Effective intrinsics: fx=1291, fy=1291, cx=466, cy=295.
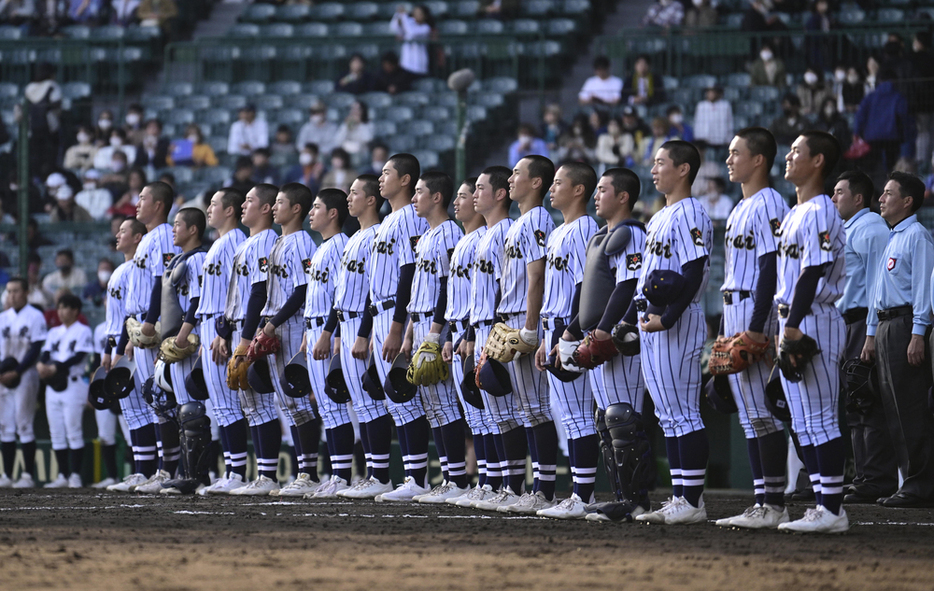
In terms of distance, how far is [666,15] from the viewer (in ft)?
58.3

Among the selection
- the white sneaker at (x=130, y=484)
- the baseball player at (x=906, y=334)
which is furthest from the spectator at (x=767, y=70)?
the white sneaker at (x=130, y=484)

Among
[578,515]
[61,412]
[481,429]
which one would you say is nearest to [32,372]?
[61,412]

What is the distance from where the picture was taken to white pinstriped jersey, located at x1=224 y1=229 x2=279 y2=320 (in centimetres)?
969

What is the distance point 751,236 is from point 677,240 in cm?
40

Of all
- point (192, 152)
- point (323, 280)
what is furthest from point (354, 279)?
point (192, 152)

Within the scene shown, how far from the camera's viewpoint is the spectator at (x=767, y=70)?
50.1ft

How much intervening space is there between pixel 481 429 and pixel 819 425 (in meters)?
2.76

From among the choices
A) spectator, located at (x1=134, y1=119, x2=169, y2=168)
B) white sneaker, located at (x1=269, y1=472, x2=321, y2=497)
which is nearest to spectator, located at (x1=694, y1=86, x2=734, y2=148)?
white sneaker, located at (x1=269, y1=472, x2=321, y2=497)

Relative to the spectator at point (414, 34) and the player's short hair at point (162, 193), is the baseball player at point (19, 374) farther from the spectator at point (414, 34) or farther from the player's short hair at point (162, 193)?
the spectator at point (414, 34)

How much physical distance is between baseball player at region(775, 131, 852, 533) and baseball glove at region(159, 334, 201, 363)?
503 centimetres

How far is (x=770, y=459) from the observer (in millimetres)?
6578

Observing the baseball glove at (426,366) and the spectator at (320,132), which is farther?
the spectator at (320,132)

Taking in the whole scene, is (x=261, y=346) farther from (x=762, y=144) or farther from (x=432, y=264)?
(x=762, y=144)

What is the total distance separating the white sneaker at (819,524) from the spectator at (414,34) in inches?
488
